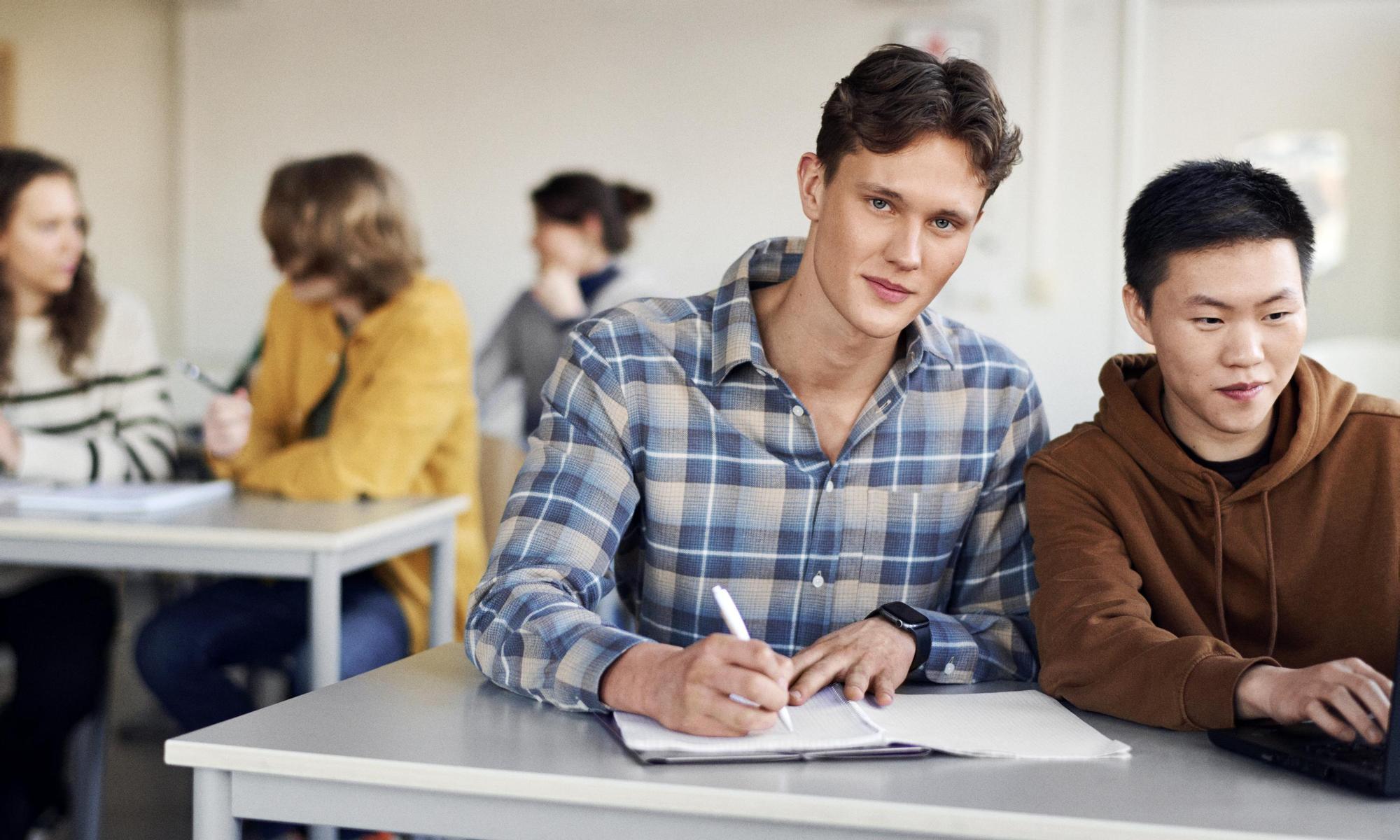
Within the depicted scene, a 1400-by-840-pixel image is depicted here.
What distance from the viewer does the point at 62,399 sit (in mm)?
2510

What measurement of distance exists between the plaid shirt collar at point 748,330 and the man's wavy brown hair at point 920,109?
18cm

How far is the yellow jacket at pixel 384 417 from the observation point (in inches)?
90.3

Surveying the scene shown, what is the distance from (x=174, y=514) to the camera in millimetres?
2090

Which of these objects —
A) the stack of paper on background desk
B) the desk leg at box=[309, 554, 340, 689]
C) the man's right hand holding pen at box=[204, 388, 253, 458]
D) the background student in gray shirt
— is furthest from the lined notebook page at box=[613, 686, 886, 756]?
the background student in gray shirt

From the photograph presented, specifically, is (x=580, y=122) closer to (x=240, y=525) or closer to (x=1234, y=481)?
(x=240, y=525)

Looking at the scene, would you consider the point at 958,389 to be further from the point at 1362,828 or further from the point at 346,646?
the point at 346,646

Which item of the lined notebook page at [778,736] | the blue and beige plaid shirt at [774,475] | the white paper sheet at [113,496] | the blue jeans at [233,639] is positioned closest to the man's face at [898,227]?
the blue and beige plaid shirt at [774,475]

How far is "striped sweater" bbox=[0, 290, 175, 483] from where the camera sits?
8.07 ft

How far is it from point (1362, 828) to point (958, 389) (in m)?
0.71

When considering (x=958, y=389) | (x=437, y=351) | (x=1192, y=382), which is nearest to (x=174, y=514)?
(x=437, y=351)

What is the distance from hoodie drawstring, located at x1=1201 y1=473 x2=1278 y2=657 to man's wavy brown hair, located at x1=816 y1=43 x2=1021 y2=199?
0.39m

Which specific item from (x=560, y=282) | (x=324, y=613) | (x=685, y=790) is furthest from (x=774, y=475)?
(x=560, y=282)

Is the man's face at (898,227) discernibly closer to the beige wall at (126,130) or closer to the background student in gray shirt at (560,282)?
the background student in gray shirt at (560,282)

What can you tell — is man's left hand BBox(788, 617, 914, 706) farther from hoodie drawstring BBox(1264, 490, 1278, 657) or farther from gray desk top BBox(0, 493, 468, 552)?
gray desk top BBox(0, 493, 468, 552)
